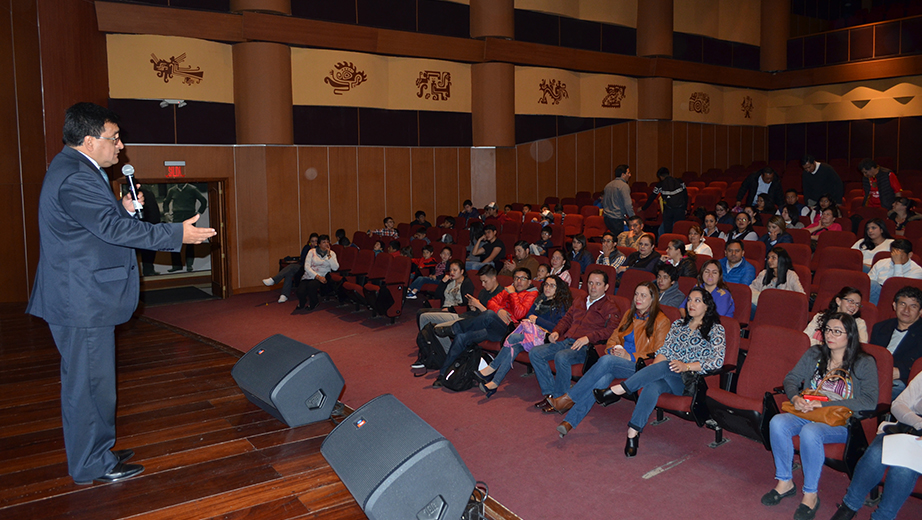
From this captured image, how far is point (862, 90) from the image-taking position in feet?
49.1

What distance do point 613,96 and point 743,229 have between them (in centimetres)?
783

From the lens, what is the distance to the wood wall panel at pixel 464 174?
12.4 meters

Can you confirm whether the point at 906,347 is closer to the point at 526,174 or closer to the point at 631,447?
the point at 631,447

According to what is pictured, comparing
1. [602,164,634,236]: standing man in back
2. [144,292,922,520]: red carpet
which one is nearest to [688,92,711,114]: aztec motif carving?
[602,164,634,236]: standing man in back

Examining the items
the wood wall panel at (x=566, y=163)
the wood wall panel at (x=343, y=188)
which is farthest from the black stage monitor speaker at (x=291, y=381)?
the wood wall panel at (x=566, y=163)

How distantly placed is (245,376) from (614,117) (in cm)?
1217

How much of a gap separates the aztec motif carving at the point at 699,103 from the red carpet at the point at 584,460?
1184 cm

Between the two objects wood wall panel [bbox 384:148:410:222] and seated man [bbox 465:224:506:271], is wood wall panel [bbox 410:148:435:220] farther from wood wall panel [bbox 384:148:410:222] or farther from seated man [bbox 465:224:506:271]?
seated man [bbox 465:224:506:271]

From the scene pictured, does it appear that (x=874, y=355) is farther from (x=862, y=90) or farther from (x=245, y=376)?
(x=862, y=90)

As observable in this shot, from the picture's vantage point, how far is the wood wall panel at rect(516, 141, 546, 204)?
Result: 13047mm

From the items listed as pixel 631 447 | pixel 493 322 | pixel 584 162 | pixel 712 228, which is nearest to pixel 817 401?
pixel 631 447

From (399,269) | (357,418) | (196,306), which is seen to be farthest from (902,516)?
(196,306)

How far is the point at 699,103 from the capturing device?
1552 cm

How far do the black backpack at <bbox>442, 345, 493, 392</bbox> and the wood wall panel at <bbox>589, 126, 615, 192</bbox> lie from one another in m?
10.1
